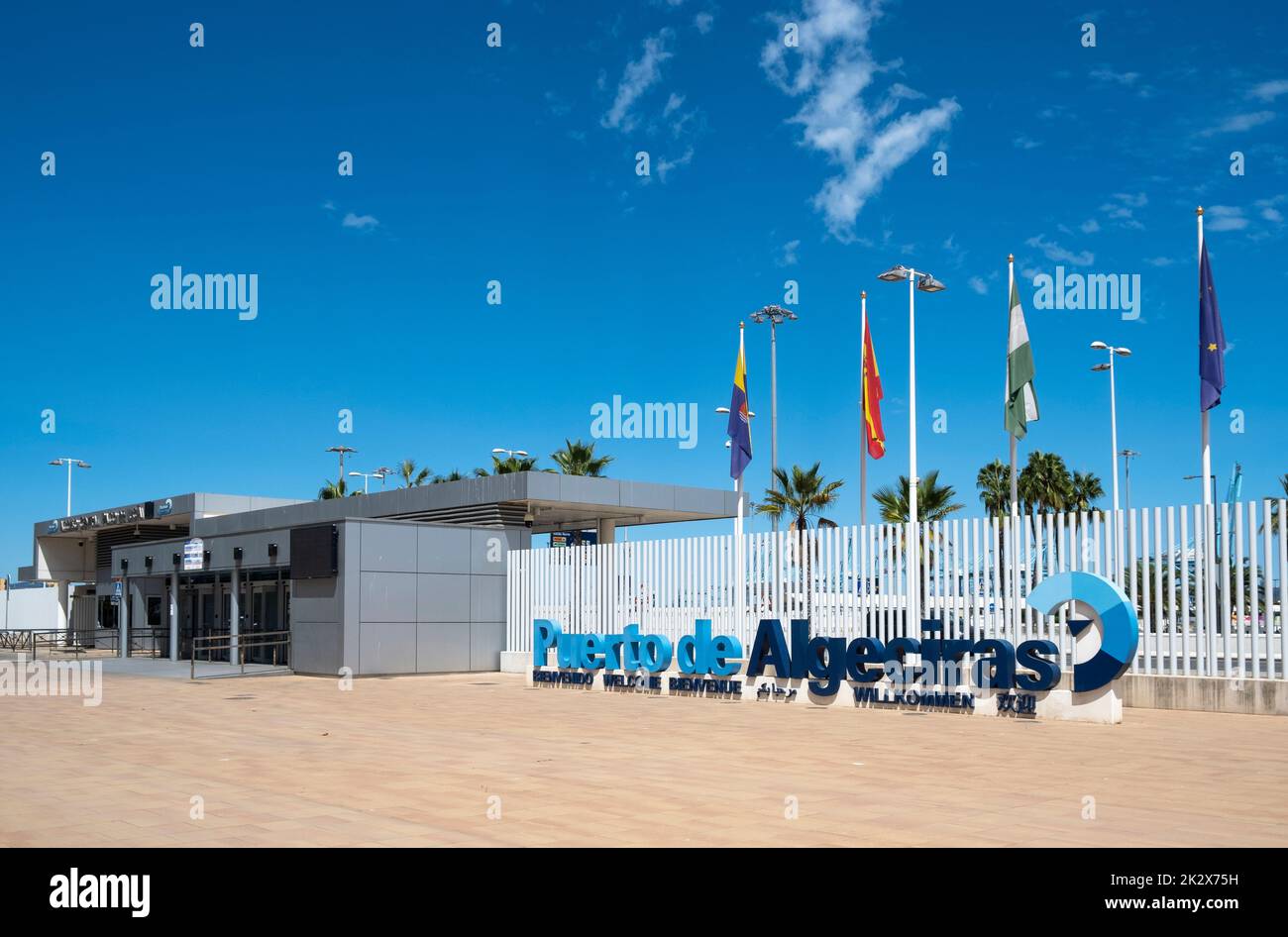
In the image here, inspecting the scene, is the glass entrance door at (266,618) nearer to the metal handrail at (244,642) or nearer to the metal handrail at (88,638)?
the metal handrail at (244,642)

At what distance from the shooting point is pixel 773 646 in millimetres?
22234

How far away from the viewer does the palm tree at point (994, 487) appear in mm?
59594

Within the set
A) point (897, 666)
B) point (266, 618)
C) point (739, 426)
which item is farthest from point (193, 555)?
point (897, 666)

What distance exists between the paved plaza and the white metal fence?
1364mm

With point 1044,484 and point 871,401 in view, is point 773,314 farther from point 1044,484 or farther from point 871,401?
point 1044,484

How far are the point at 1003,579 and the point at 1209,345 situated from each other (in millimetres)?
5552

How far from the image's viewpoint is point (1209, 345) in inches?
809

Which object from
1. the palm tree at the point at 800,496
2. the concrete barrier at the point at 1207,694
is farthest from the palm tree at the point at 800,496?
the concrete barrier at the point at 1207,694

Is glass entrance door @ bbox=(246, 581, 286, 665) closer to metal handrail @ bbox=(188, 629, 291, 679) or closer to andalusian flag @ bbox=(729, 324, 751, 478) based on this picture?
metal handrail @ bbox=(188, 629, 291, 679)
